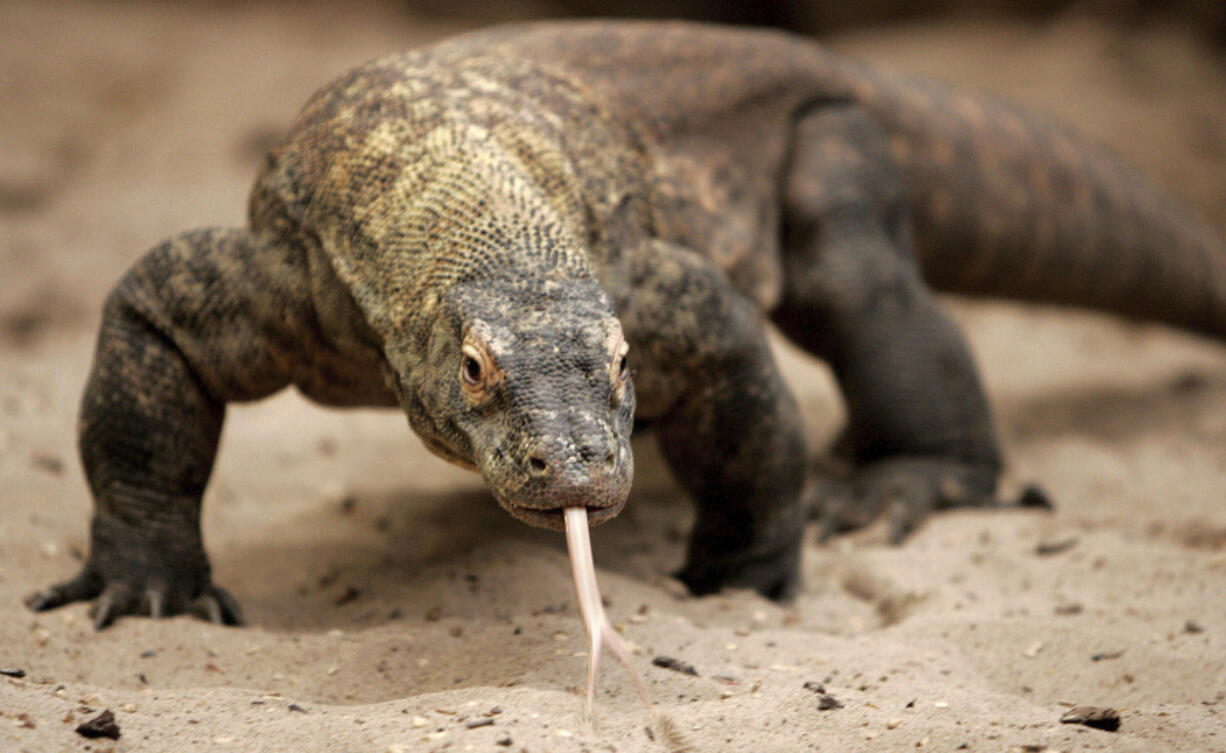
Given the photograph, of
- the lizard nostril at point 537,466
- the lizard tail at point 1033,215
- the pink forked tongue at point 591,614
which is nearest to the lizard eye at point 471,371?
the lizard nostril at point 537,466

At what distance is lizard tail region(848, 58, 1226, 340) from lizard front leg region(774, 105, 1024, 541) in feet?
0.96

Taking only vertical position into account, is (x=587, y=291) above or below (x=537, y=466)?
above

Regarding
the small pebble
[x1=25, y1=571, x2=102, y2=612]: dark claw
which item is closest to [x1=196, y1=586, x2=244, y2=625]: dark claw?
[x1=25, y1=571, x2=102, y2=612]: dark claw

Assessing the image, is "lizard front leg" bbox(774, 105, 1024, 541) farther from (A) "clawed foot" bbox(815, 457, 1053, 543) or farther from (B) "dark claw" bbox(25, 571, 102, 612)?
(B) "dark claw" bbox(25, 571, 102, 612)

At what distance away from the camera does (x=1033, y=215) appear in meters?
5.54

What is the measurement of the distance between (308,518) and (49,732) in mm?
2357

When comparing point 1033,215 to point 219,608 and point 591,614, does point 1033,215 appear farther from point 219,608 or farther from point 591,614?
point 591,614

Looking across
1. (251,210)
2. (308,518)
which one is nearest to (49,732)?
(251,210)

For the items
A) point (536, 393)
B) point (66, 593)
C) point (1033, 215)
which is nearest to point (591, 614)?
point (536, 393)

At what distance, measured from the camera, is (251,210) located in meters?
3.45

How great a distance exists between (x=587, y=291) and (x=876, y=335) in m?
2.37

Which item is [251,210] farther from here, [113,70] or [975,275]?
[113,70]

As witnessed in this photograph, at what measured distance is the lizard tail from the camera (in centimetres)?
519

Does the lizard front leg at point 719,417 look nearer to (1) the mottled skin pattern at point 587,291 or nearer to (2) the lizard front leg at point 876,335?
(1) the mottled skin pattern at point 587,291
